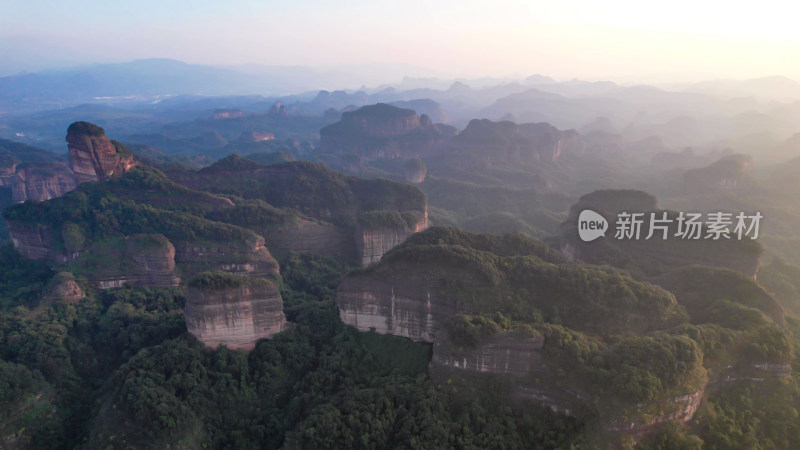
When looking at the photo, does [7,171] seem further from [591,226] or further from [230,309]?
[591,226]

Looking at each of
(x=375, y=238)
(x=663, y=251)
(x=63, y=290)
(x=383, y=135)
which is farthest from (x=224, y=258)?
(x=383, y=135)

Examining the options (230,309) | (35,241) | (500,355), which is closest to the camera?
(500,355)

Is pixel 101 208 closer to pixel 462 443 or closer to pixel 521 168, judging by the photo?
pixel 462 443

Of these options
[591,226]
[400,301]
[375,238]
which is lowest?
[375,238]

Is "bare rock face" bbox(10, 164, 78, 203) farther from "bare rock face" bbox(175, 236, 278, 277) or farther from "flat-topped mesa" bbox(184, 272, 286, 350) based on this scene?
"flat-topped mesa" bbox(184, 272, 286, 350)

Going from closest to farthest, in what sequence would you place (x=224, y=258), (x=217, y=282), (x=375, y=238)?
(x=217, y=282), (x=224, y=258), (x=375, y=238)
